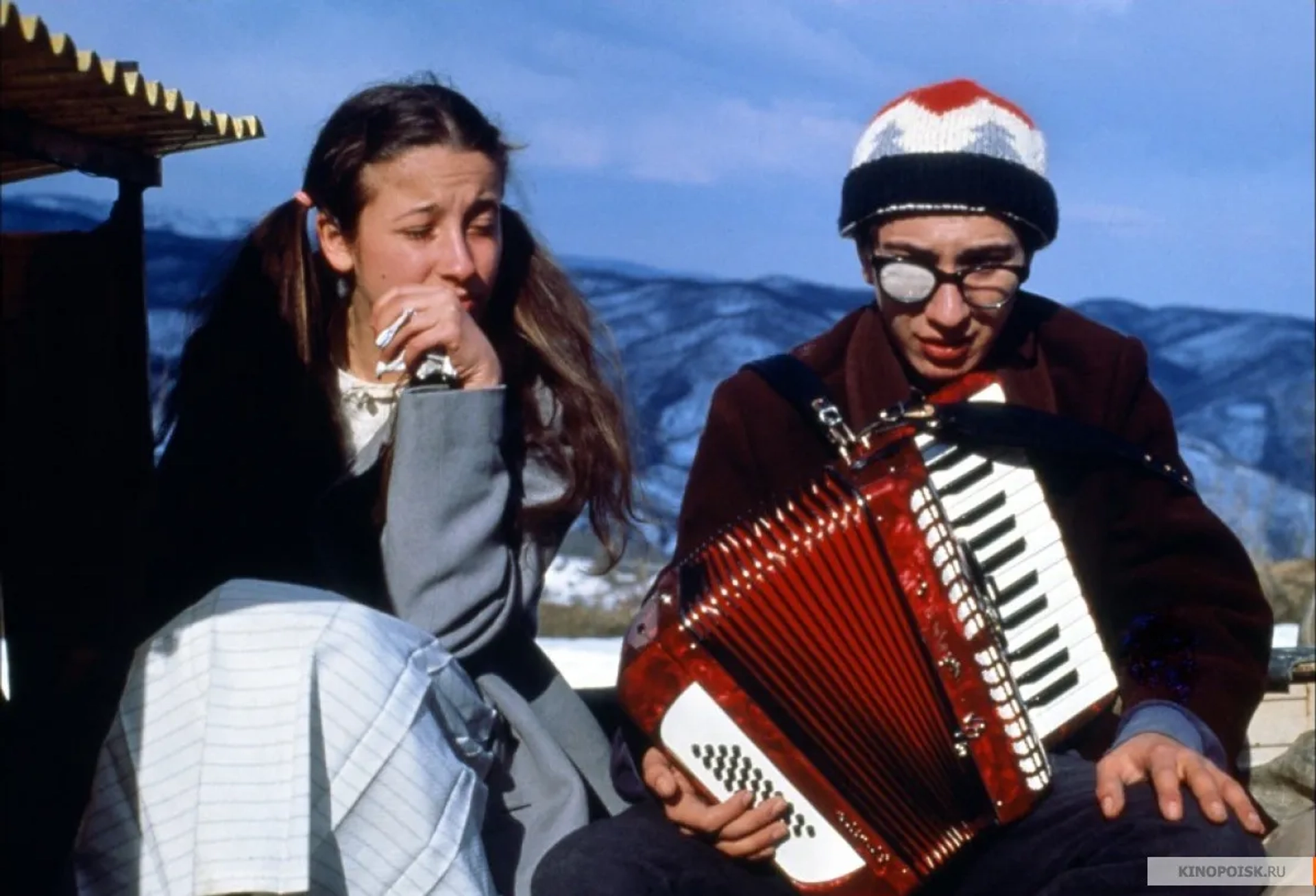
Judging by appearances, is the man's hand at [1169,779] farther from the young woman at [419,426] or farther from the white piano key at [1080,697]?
the young woman at [419,426]

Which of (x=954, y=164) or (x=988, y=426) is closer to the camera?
(x=988, y=426)

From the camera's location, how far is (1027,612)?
7.45 feet

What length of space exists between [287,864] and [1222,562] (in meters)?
1.44

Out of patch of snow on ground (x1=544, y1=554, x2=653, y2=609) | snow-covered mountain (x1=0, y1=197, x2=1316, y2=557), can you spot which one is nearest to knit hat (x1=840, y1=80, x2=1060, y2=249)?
snow-covered mountain (x1=0, y1=197, x2=1316, y2=557)

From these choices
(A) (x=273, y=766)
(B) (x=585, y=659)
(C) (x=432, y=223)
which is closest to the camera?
(A) (x=273, y=766)

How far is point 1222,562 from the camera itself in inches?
97.6

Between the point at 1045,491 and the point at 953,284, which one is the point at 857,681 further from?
the point at 953,284

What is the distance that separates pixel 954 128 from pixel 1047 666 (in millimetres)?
885

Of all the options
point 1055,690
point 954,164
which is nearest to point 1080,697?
point 1055,690

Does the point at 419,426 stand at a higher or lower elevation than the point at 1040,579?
higher

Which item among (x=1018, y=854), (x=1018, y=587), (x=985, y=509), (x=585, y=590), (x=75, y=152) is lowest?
(x=585, y=590)

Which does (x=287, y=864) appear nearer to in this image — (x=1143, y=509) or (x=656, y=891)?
(x=656, y=891)

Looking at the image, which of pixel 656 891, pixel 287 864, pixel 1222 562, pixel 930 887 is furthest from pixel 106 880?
pixel 1222 562

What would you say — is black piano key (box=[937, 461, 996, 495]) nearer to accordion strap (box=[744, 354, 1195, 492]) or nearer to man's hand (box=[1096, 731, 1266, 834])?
accordion strap (box=[744, 354, 1195, 492])
